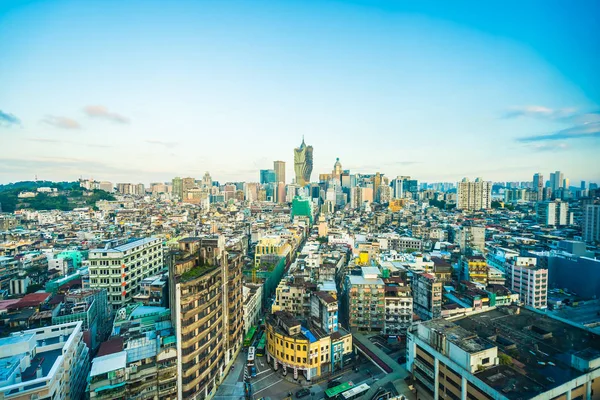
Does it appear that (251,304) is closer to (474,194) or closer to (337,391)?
(337,391)

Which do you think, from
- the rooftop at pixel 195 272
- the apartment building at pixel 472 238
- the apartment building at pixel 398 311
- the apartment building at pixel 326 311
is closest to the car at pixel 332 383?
the apartment building at pixel 326 311

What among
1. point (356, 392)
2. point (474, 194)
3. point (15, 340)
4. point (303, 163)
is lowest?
point (356, 392)

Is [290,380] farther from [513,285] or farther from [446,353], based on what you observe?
[513,285]

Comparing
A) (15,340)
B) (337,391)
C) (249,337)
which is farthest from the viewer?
(249,337)

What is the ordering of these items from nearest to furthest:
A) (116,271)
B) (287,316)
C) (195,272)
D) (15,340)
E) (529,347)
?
(15,340) < (529,347) < (195,272) < (287,316) < (116,271)

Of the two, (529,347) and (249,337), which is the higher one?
(529,347)

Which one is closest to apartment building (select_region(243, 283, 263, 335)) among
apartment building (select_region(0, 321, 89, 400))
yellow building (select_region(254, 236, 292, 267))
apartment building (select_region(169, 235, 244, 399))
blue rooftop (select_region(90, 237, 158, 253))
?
apartment building (select_region(169, 235, 244, 399))

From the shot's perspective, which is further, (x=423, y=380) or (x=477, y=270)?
(x=477, y=270)

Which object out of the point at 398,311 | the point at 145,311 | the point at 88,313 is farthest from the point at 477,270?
the point at 88,313
